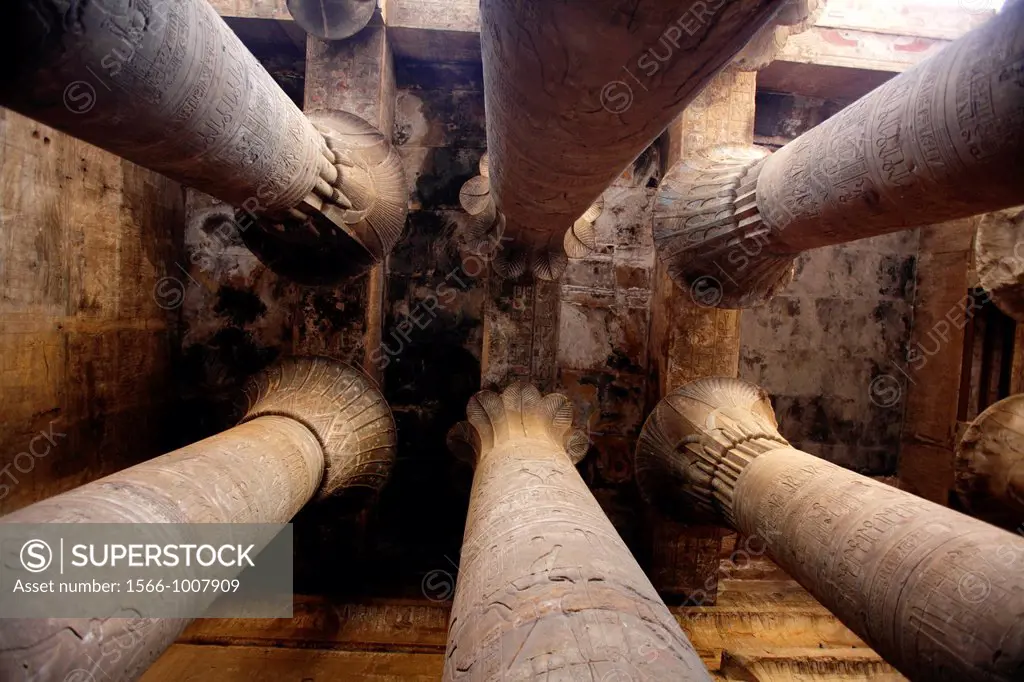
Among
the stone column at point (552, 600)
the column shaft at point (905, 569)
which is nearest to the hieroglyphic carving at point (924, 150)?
the column shaft at point (905, 569)

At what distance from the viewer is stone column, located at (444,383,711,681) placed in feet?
4.49

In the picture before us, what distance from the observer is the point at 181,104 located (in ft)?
5.69

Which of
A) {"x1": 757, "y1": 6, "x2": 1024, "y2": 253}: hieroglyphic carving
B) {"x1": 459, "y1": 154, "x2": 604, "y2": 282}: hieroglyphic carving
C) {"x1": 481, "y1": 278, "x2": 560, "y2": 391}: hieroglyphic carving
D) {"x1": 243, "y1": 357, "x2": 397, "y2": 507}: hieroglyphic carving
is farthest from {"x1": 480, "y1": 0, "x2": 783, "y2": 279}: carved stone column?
{"x1": 481, "y1": 278, "x2": 560, "y2": 391}: hieroglyphic carving

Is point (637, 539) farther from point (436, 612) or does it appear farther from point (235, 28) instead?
point (235, 28)

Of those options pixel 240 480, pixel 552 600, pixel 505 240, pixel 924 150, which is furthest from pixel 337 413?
pixel 924 150

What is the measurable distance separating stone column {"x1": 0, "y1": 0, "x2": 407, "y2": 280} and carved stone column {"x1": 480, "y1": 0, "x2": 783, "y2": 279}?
101cm

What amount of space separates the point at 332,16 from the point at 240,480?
361 cm

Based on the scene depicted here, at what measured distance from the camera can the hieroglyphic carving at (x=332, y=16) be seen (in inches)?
153

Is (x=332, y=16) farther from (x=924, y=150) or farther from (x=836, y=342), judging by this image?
(x=836, y=342)

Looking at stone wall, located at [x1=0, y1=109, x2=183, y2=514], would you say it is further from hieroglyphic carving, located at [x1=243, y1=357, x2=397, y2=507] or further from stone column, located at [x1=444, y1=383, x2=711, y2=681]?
stone column, located at [x1=444, y1=383, x2=711, y2=681]

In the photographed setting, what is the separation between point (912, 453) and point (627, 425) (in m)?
3.31

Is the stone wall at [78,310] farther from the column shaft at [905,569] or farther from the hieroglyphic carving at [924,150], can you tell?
the column shaft at [905,569]

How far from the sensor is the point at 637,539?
205 inches

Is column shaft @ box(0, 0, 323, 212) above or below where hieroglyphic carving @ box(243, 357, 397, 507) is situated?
above
